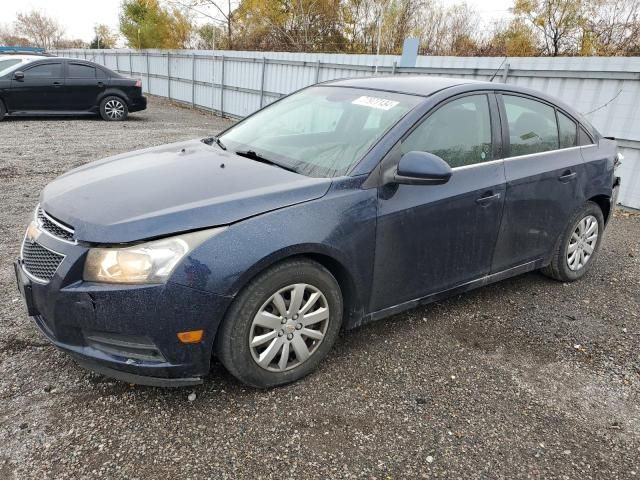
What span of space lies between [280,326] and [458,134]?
1682 mm

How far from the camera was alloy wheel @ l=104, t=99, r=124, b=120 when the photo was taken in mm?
12547

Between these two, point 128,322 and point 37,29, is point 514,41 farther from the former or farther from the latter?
point 37,29

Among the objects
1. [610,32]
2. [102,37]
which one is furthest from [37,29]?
[610,32]

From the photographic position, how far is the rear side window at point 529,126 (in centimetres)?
348

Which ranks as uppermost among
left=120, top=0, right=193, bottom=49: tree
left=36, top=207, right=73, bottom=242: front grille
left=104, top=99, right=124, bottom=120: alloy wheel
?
left=120, top=0, right=193, bottom=49: tree

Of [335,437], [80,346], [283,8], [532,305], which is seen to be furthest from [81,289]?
[283,8]

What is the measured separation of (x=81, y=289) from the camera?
7.29ft

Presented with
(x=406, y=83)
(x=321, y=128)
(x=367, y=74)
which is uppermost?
(x=367, y=74)

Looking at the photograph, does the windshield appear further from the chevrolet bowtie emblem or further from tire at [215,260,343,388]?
the chevrolet bowtie emblem

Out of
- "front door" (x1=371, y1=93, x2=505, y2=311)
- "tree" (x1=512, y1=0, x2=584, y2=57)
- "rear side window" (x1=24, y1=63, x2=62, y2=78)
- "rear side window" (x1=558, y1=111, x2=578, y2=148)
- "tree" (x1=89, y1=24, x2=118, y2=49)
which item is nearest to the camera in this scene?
"front door" (x1=371, y1=93, x2=505, y2=311)

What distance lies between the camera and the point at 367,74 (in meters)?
10.8

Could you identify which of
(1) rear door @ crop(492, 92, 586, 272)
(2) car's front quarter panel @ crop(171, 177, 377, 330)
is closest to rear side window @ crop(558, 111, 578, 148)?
(1) rear door @ crop(492, 92, 586, 272)

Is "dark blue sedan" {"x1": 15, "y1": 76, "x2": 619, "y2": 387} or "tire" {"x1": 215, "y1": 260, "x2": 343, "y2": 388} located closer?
"dark blue sedan" {"x1": 15, "y1": 76, "x2": 619, "y2": 387}

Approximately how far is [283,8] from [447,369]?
91.8 ft
